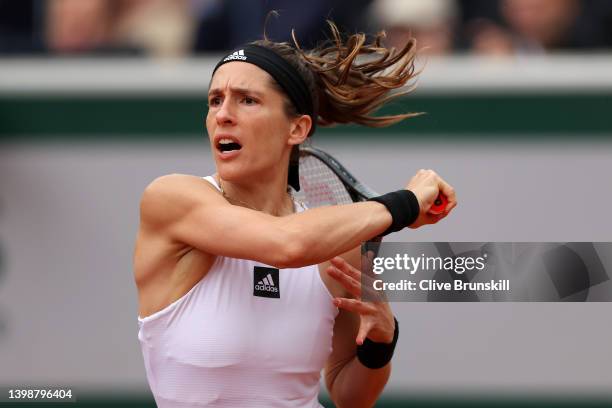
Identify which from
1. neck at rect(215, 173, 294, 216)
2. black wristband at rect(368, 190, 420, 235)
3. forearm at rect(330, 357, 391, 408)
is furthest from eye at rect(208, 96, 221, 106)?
forearm at rect(330, 357, 391, 408)

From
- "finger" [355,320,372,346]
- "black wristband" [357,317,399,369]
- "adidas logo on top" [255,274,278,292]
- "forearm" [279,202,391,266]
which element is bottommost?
"black wristband" [357,317,399,369]

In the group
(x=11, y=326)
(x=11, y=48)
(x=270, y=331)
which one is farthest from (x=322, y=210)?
(x=11, y=48)

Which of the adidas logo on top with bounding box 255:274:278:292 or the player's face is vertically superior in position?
the player's face

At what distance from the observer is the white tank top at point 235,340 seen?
3477mm

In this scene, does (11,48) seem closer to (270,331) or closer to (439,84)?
(439,84)

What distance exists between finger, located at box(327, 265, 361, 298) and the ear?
1.47 feet

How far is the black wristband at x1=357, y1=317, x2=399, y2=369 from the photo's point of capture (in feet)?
12.6

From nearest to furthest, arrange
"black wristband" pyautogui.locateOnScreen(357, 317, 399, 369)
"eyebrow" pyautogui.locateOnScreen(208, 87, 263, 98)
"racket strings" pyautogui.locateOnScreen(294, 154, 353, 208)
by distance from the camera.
Result: "eyebrow" pyautogui.locateOnScreen(208, 87, 263, 98)
"black wristband" pyautogui.locateOnScreen(357, 317, 399, 369)
"racket strings" pyautogui.locateOnScreen(294, 154, 353, 208)

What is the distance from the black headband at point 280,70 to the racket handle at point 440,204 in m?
0.54

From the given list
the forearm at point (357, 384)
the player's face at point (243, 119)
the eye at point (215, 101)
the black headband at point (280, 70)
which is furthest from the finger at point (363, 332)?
the eye at point (215, 101)

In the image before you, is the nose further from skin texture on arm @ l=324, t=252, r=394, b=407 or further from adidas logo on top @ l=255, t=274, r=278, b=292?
skin texture on arm @ l=324, t=252, r=394, b=407

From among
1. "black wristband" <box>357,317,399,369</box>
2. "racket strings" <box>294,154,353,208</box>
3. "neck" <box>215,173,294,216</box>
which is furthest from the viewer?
"racket strings" <box>294,154,353,208</box>

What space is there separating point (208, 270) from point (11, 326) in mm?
2392

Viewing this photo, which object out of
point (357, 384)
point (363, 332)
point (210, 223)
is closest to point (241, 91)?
point (210, 223)
